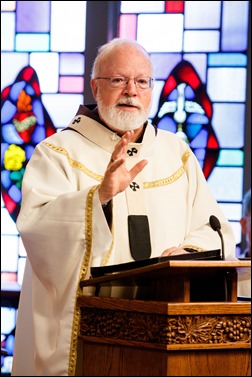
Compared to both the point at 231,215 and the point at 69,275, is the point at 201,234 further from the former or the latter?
the point at 231,215

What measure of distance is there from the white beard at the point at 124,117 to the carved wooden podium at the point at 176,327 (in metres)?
1.20

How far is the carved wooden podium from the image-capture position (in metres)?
3.89

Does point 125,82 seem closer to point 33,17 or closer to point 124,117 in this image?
point 124,117

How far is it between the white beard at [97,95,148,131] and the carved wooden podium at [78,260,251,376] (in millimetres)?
1195

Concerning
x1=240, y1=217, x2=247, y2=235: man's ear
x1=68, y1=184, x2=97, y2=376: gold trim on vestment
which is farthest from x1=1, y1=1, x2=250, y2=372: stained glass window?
x1=68, y1=184, x2=97, y2=376: gold trim on vestment

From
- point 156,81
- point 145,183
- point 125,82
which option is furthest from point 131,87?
point 156,81

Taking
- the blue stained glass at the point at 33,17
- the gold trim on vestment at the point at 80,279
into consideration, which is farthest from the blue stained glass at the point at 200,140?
the gold trim on vestment at the point at 80,279

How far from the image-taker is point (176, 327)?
154 inches

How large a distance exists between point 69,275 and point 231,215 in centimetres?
422

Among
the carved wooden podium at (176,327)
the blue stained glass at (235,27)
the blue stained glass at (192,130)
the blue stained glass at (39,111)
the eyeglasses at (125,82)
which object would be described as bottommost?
the carved wooden podium at (176,327)

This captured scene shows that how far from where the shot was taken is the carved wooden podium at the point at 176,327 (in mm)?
3895

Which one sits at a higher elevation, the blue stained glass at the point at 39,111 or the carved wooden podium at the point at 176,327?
the blue stained glass at the point at 39,111

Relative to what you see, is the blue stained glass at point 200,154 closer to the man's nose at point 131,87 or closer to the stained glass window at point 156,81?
the stained glass window at point 156,81

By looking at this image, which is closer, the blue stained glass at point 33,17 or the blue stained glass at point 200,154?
the blue stained glass at point 200,154
